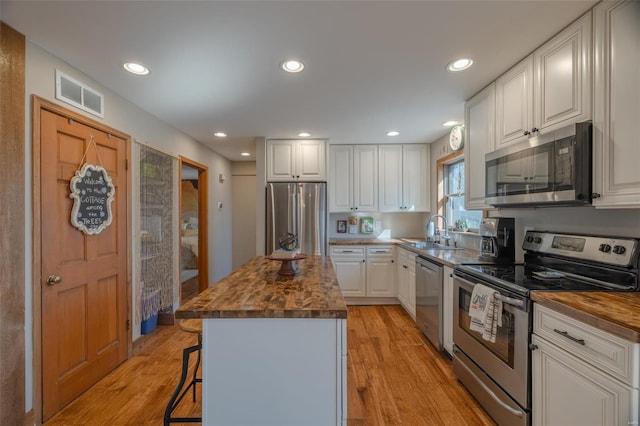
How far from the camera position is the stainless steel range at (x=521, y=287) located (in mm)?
1540

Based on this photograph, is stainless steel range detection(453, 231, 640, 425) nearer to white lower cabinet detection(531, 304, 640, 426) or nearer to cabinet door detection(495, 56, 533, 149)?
white lower cabinet detection(531, 304, 640, 426)

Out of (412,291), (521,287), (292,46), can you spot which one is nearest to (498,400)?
(521,287)

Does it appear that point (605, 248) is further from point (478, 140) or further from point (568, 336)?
point (478, 140)

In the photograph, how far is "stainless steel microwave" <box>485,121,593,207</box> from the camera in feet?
4.99

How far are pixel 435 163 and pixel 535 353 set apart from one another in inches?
123

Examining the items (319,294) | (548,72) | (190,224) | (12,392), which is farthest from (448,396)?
(190,224)

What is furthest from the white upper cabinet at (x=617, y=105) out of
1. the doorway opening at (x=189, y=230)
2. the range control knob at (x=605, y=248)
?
the doorway opening at (x=189, y=230)

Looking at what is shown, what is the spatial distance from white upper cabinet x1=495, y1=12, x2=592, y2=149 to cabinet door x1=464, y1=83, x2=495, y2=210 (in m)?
0.10

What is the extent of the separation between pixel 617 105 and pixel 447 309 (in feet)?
6.09

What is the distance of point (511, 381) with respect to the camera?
166cm

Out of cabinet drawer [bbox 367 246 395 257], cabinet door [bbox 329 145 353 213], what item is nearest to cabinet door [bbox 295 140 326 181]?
cabinet door [bbox 329 145 353 213]

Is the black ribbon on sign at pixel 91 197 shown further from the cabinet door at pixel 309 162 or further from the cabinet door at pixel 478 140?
the cabinet door at pixel 478 140

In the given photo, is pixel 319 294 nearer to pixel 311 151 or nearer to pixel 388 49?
pixel 388 49

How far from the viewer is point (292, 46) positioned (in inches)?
70.1
